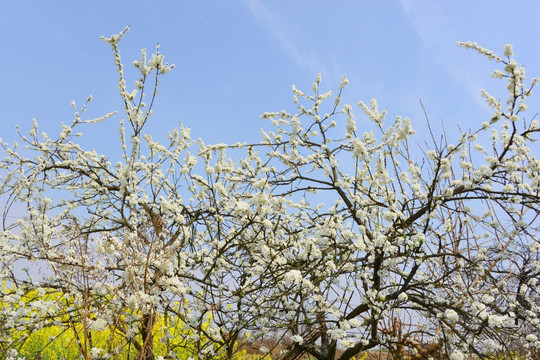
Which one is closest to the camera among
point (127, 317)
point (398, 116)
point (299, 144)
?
point (127, 317)

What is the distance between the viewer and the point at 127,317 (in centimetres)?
381

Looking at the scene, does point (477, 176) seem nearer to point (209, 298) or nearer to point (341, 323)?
point (341, 323)

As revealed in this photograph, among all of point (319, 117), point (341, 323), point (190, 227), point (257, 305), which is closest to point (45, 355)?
point (190, 227)

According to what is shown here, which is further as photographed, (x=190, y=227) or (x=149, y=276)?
(x=190, y=227)

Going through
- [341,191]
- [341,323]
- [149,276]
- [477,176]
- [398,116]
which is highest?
[398,116]

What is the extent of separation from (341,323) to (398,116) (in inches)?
86.8

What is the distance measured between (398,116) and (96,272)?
3246 millimetres

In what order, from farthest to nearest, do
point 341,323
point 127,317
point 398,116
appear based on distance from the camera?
point 398,116 → point 127,317 → point 341,323

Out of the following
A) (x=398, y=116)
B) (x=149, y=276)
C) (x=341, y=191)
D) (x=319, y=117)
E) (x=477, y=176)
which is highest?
(x=319, y=117)

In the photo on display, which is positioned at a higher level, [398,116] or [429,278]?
[398,116]

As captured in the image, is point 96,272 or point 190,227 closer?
point 96,272

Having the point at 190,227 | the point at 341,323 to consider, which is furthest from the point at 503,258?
the point at 190,227

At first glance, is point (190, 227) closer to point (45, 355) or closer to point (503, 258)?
point (45, 355)

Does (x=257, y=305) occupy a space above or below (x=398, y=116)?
below
